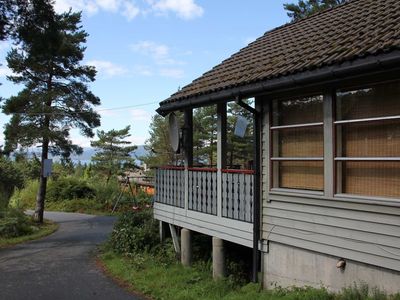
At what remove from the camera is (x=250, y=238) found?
870cm

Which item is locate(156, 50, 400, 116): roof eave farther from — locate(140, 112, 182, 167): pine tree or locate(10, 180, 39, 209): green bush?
locate(140, 112, 182, 167): pine tree

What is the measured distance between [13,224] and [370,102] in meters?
16.4

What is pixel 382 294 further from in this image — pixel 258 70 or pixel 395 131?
pixel 258 70

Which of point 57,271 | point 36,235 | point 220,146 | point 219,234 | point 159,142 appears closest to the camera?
point 219,234

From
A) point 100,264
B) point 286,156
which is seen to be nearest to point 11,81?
point 100,264

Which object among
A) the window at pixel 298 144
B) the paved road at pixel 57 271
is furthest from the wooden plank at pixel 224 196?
the paved road at pixel 57 271

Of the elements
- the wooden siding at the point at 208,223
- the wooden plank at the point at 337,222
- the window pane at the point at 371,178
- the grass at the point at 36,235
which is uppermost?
the window pane at the point at 371,178

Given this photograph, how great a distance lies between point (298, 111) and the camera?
25.4 feet

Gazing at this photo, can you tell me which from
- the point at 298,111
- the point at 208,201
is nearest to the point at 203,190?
the point at 208,201

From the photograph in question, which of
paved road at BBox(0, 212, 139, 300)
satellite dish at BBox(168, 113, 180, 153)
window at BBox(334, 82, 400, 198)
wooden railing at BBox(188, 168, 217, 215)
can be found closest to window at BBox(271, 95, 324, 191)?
window at BBox(334, 82, 400, 198)

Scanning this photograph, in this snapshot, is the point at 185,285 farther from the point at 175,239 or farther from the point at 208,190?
the point at 175,239

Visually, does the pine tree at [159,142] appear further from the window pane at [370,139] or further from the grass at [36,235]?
the window pane at [370,139]

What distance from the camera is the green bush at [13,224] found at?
1905cm

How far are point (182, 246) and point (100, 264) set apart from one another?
270cm
